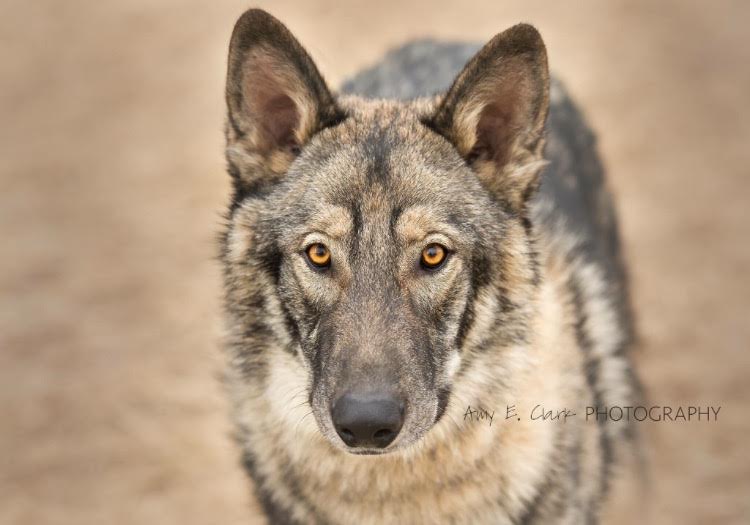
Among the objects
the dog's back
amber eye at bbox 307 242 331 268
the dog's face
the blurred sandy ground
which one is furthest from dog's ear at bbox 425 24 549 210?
the blurred sandy ground

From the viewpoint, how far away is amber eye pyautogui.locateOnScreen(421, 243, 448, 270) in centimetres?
354

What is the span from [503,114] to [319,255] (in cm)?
99

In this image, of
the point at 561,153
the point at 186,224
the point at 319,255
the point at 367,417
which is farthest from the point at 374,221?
the point at 186,224

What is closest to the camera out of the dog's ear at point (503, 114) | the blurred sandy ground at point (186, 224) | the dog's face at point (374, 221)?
the dog's face at point (374, 221)

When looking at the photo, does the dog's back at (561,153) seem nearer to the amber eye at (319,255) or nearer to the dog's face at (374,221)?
the dog's face at (374,221)

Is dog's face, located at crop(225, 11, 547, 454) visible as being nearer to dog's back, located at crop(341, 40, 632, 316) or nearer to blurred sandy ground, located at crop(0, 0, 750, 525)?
dog's back, located at crop(341, 40, 632, 316)

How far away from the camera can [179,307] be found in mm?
7426

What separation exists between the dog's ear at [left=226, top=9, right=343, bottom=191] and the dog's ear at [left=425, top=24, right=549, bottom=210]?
49cm

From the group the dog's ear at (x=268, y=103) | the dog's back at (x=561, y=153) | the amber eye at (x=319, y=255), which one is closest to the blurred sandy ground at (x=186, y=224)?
the dog's back at (x=561, y=153)

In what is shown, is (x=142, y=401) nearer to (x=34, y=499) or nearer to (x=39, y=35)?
(x=34, y=499)

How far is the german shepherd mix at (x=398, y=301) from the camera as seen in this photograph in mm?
3463

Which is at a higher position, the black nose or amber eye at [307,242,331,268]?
amber eye at [307,242,331,268]

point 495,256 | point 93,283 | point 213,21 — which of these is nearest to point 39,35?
point 213,21

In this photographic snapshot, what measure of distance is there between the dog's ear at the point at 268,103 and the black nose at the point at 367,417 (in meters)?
1.12
